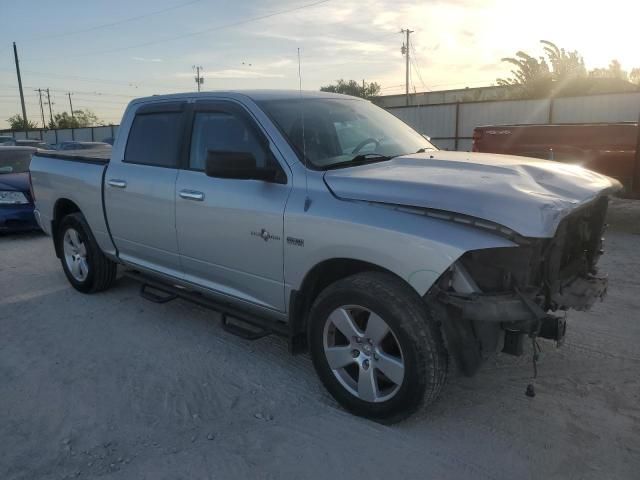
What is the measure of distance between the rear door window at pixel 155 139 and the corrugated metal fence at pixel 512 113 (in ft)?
40.3

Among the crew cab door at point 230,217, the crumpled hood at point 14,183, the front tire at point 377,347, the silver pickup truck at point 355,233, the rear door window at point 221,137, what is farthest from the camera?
the crumpled hood at point 14,183

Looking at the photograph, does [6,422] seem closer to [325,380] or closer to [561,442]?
[325,380]

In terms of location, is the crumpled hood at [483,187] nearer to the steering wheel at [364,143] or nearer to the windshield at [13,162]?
the steering wheel at [364,143]

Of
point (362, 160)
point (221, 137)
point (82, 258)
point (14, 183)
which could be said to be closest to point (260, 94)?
point (221, 137)

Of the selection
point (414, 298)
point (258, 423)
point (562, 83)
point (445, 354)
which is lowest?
point (258, 423)

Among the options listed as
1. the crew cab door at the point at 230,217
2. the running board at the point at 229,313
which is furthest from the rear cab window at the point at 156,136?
the running board at the point at 229,313

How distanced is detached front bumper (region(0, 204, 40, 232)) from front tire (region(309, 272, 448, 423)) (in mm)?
7213

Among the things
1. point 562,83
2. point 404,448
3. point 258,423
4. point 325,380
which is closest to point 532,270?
point 404,448

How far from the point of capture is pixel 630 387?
11.5 ft

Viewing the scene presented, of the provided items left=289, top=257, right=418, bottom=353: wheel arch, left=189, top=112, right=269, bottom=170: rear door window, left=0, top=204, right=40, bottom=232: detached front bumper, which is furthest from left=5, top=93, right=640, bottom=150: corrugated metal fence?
left=289, top=257, right=418, bottom=353: wheel arch

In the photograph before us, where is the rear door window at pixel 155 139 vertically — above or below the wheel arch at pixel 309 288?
above

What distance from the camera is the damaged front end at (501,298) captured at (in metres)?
2.72

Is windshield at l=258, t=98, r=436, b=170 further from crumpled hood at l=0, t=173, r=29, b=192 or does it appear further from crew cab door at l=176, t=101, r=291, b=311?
crumpled hood at l=0, t=173, r=29, b=192

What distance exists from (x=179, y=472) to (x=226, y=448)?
28cm
